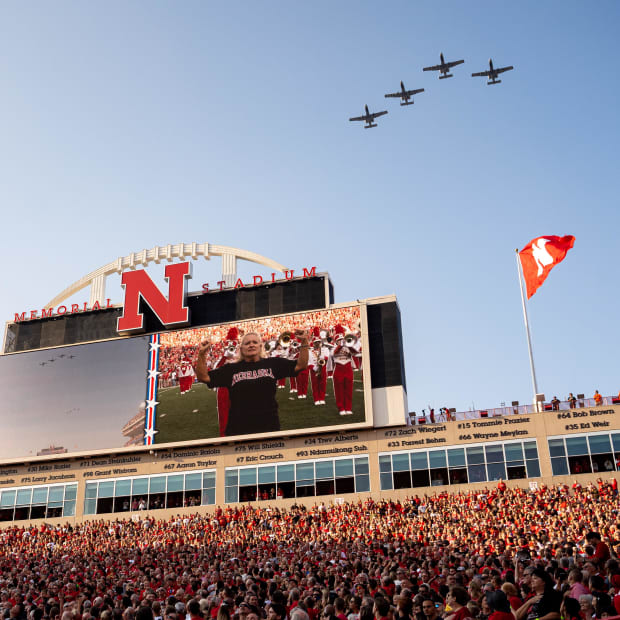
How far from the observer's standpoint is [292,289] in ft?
169

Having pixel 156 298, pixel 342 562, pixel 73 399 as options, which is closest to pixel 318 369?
pixel 156 298

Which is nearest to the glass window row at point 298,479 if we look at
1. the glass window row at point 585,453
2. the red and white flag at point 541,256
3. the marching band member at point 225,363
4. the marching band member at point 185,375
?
the marching band member at point 225,363

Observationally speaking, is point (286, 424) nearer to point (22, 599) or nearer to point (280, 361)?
point (280, 361)

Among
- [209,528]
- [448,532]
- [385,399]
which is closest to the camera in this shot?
[448,532]

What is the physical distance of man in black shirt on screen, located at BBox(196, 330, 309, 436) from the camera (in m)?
47.9

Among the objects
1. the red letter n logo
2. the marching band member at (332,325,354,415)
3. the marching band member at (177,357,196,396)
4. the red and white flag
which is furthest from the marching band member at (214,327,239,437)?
the red and white flag

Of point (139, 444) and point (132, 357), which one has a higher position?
point (132, 357)

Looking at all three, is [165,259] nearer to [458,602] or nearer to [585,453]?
[585,453]

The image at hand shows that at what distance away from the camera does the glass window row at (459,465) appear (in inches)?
1725

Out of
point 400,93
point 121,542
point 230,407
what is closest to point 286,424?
point 230,407

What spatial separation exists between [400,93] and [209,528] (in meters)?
36.0

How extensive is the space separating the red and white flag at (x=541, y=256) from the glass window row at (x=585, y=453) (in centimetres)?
979

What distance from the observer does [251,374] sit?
160 feet

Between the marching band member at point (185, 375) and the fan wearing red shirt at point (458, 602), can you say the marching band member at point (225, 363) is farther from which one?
the fan wearing red shirt at point (458, 602)
